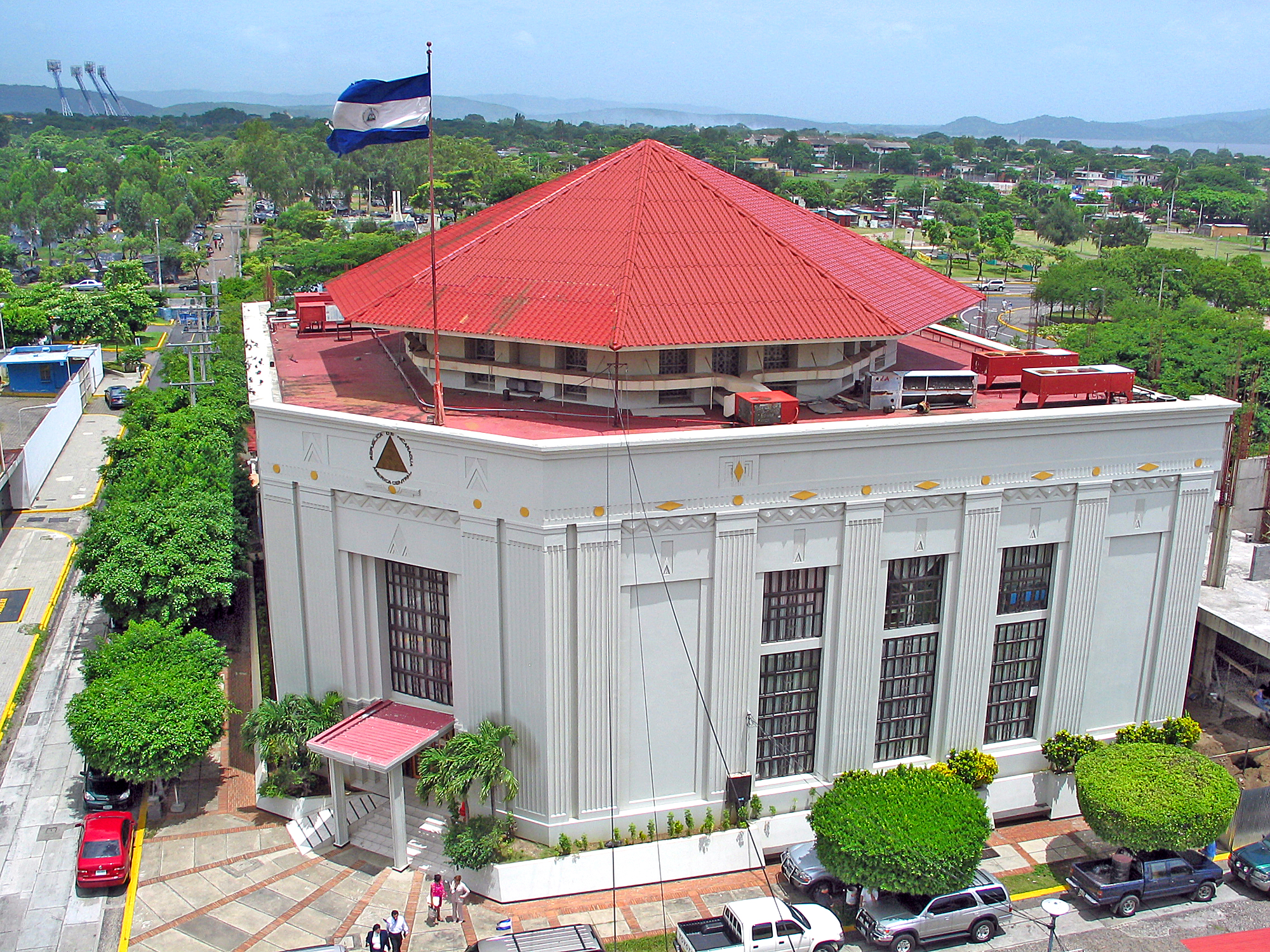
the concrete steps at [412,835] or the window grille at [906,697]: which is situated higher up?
the window grille at [906,697]

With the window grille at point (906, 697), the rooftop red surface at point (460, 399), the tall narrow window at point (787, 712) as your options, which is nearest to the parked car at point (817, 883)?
the tall narrow window at point (787, 712)

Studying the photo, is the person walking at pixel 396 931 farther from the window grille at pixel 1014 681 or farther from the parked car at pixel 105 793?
the window grille at pixel 1014 681

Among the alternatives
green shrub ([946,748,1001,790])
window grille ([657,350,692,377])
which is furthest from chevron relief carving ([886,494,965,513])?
green shrub ([946,748,1001,790])

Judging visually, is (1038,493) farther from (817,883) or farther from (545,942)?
(545,942)

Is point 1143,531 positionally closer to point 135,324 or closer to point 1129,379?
point 1129,379

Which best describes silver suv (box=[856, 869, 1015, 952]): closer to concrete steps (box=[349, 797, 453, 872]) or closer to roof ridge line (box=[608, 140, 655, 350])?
concrete steps (box=[349, 797, 453, 872])

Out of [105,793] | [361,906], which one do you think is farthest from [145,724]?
[361,906]

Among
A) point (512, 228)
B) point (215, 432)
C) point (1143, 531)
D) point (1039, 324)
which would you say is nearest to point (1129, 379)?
point (1143, 531)
